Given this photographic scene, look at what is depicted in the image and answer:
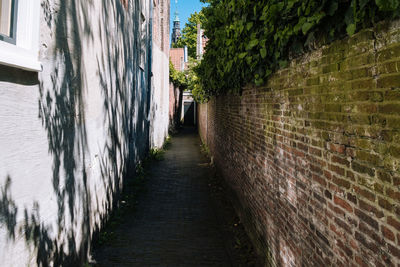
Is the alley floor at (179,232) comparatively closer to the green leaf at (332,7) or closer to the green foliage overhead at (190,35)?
the green leaf at (332,7)

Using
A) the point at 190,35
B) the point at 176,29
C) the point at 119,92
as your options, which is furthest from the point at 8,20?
the point at 176,29

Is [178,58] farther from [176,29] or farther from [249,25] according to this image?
[249,25]

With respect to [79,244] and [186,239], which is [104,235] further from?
[186,239]

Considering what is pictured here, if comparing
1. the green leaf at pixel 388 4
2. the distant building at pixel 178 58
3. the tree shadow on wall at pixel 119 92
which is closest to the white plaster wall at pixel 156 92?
the tree shadow on wall at pixel 119 92

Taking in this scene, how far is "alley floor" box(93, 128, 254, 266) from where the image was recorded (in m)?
4.07

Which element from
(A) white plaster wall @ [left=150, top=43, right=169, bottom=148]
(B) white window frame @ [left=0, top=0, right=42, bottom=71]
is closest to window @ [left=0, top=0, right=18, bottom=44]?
(B) white window frame @ [left=0, top=0, right=42, bottom=71]

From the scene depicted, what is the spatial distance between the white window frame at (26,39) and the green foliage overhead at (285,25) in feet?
7.35

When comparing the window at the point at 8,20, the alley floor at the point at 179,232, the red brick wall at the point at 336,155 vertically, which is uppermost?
the window at the point at 8,20

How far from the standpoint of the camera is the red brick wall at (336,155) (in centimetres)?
141

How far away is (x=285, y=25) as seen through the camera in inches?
97.7

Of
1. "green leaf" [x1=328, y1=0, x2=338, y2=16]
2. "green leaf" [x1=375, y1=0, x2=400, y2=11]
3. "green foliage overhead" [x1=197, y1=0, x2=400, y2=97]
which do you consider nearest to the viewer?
"green leaf" [x1=375, y1=0, x2=400, y2=11]

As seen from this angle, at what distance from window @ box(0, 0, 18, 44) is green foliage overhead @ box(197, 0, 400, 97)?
229cm

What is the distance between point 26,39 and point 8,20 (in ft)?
0.81

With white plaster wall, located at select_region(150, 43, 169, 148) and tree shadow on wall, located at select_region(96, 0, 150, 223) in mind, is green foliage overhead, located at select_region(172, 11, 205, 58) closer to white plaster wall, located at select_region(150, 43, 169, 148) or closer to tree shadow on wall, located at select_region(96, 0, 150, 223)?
white plaster wall, located at select_region(150, 43, 169, 148)
